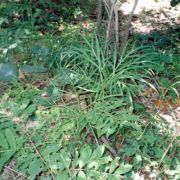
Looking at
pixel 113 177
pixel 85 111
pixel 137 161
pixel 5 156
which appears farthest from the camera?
pixel 85 111

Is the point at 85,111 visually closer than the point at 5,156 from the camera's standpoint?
No

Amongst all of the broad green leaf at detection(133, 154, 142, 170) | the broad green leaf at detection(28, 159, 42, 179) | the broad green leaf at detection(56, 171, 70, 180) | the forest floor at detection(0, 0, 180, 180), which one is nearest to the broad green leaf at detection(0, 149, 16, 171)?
the forest floor at detection(0, 0, 180, 180)

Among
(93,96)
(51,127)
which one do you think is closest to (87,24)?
(93,96)

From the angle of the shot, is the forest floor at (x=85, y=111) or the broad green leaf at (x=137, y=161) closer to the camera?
the forest floor at (x=85, y=111)

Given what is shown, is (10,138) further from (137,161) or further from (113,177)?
(137,161)

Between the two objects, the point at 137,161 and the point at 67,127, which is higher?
the point at 67,127

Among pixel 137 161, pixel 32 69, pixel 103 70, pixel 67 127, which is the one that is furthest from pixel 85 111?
pixel 32 69

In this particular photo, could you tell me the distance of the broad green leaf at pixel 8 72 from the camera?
313 centimetres

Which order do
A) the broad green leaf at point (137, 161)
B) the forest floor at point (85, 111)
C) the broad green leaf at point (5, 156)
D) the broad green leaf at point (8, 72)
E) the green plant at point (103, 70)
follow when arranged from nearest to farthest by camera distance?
the broad green leaf at point (5, 156)
the forest floor at point (85, 111)
the broad green leaf at point (137, 161)
the green plant at point (103, 70)
the broad green leaf at point (8, 72)

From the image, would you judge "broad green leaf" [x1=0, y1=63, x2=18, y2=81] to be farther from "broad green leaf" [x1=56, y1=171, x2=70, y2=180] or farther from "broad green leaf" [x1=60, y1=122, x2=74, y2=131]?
"broad green leaf" [x1=56, y1=171, x2=70, y2=180]

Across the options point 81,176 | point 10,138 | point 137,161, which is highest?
point 10,138

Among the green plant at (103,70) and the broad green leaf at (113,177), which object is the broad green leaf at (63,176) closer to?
the broad green leaf at (113,177)

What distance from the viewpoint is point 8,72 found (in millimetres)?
3193

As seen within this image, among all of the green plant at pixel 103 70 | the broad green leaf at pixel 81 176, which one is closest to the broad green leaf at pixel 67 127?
the green plant at pixel 103 70
